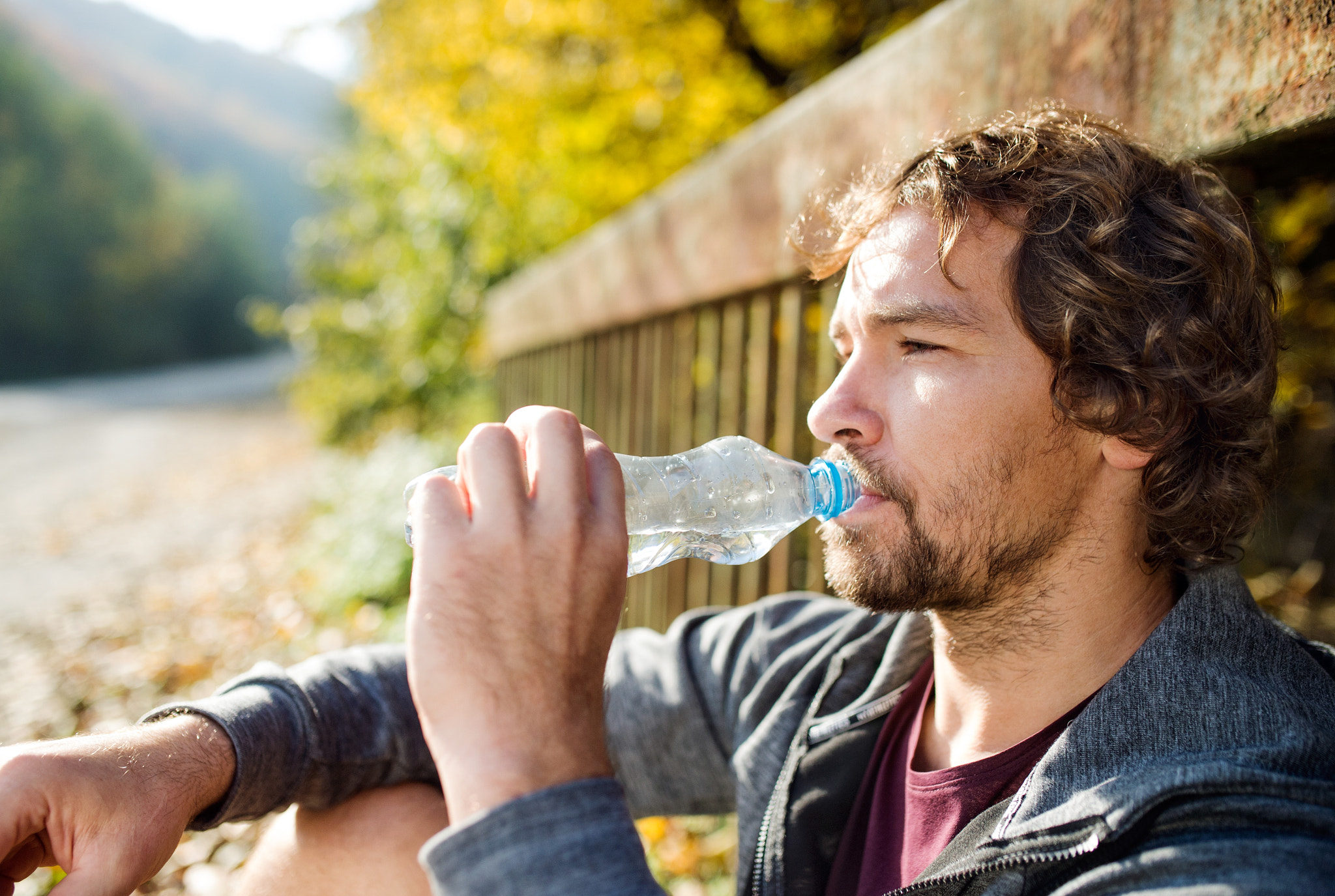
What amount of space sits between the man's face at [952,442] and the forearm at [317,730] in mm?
951

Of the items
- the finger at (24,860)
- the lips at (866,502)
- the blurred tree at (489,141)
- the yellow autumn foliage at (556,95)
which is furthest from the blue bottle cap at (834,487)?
the yellow autumn foliage at (556,95)

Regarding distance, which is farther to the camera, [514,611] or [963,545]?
[963,545]

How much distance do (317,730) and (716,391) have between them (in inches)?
60.3

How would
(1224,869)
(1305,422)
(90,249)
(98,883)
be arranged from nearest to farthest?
(1224,869), (98,883), (1305,422), (90,249)

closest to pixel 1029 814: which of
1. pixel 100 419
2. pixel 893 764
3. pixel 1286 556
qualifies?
pixel 893 764

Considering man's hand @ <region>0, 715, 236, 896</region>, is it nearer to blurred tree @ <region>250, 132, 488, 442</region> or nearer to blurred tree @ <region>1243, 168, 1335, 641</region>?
blurred tree @ <region>1243, 168, 1335, 641</region>

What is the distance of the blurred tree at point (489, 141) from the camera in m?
5.43

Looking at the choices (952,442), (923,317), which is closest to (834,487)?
(952,442)

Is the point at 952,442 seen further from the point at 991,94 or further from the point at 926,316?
the point at 991,94

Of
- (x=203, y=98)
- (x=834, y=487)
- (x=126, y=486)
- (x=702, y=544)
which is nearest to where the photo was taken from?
(x=834, y=487)

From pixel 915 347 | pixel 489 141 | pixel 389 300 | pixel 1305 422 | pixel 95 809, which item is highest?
pixel 489 141

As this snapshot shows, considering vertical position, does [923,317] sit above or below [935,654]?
above

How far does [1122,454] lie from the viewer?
5.02 feet

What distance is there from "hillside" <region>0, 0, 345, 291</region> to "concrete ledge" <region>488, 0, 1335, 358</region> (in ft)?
112
